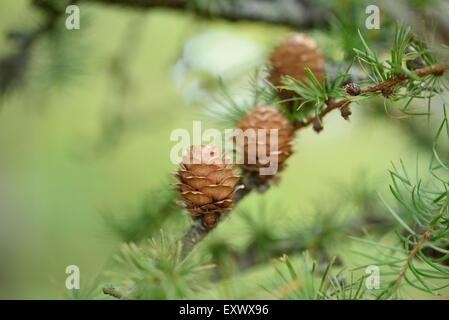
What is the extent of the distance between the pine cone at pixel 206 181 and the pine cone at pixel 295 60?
12 centimetres

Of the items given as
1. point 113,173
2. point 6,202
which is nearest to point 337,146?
point 113,173

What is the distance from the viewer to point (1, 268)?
144cm

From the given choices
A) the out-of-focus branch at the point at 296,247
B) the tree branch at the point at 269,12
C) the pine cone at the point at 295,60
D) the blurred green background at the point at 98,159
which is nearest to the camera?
the pine cone at the point at 295,60

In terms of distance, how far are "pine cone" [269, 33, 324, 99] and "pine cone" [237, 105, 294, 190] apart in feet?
0.14

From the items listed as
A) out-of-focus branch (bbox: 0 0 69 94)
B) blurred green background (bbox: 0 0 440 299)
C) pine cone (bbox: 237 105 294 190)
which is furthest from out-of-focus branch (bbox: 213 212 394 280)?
blurred green background (bbox: 0 0 440 299)

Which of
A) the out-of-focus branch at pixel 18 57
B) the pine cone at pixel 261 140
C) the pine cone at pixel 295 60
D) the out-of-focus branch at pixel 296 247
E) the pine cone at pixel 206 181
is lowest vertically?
the out-of-focus branch at pixel 296 247

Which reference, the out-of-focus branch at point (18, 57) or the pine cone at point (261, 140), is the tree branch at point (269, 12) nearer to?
the out-of-focus branch at point (18, 57)

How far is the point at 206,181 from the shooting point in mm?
412

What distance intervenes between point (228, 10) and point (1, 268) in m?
0.96

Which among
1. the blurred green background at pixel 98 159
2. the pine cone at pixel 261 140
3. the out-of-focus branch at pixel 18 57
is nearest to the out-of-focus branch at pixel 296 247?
the pine cone at pixel 261 140

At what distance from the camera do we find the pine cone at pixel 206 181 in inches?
16.2

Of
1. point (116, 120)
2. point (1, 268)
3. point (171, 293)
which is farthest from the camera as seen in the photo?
point (1, 268)

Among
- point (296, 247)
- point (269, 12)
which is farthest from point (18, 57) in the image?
point (296, 247)
